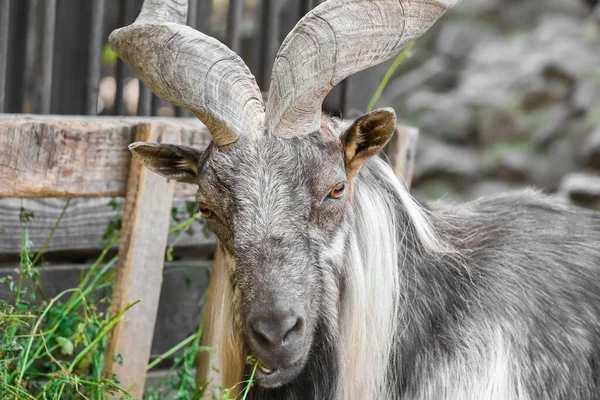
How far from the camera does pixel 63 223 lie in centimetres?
494

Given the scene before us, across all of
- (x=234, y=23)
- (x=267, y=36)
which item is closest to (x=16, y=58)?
(x=234, y=23)

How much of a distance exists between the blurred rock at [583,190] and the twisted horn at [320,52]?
754 centimetres

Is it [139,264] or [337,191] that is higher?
[337,191]

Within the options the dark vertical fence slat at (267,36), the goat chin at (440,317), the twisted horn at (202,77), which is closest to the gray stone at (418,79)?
the dark vertical fence slat at (267,36)

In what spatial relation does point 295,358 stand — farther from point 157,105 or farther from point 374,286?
point 157,105

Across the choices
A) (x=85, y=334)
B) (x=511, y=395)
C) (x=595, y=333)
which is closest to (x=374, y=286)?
(x=511, y=395)

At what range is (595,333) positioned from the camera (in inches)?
165

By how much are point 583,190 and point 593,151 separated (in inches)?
→ 30.7

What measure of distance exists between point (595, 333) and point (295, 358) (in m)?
1.56

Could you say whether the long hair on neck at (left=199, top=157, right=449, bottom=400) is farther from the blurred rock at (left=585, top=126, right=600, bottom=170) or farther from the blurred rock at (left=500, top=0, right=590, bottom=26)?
the blurred rock at (left=500, top=0, right=590, bottom=26)

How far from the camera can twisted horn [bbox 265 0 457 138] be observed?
356cm

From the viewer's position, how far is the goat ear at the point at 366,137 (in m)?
3.67

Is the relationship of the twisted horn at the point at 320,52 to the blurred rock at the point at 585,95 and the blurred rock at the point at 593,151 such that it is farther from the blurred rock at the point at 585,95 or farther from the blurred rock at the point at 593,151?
the blurred rock at the point at 585,95

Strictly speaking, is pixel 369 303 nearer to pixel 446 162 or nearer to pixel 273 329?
pixel 273 329
